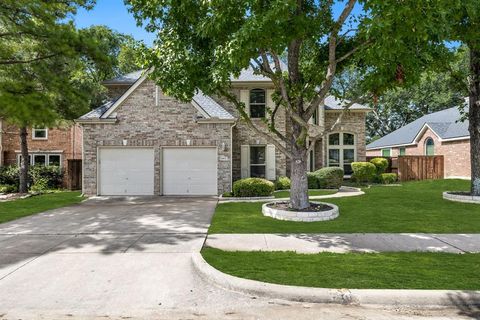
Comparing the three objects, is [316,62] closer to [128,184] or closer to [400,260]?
[400,260]

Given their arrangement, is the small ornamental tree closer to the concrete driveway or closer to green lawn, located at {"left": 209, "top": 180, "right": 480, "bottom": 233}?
green lawn, located at {"left": 209, "top": 180, "right": 480, "bottom": 233}

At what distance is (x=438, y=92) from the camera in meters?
40.8

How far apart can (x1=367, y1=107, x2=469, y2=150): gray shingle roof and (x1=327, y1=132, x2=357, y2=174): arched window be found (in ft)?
20.9

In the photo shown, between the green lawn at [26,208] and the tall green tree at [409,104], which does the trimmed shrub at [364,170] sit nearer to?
the green lawn at [26,208]

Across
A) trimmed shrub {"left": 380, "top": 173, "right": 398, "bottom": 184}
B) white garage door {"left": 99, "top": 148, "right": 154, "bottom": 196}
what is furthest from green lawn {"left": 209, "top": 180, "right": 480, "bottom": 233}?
trimmed shrub {"left": 380, "top": 173, "right": 398, "bottom": 184}

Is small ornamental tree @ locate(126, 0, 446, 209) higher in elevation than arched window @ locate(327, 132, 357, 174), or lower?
higher

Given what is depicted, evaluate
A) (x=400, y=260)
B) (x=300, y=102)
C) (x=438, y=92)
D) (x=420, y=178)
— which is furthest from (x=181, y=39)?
(x=438, y=92)

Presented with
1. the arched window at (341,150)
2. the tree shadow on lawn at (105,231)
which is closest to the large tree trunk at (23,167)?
the tree shadow on lawn at (105,231)

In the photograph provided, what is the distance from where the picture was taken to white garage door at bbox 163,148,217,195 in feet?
48.1

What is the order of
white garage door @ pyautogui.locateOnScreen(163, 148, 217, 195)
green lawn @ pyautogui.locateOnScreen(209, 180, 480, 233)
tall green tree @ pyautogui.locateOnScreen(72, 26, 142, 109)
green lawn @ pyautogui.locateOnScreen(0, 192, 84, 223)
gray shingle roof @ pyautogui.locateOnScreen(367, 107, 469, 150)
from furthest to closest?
gray shingle roof @ pyautogui.locateOnScreen(367, 107, 469, 150)
white garage door @ pyautogui.locateOnScreen(163, 148, 217, 195)
tall green tree @ pyautogui.locateOnScreen(72, 26, 142, 109)
green lawn @ pyautogui.locateOnScreen(0, 192, 84, 223)
green lawn @ pyautogui.locateOnScreen(209, 180, 480, 233)

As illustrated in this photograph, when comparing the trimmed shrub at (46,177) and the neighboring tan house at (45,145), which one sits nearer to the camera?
the trimmed shrub at (46,177)

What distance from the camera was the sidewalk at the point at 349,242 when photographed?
240 inches

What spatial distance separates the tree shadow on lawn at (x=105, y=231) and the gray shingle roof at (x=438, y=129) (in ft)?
60.6

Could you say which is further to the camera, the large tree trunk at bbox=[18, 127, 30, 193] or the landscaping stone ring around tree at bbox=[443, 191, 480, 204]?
the large tree trunk at bbox=[18, 127, 30, 193]
